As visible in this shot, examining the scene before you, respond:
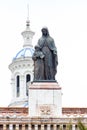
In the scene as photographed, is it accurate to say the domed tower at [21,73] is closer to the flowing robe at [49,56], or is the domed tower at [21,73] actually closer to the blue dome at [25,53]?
the blue dome at [25,53]

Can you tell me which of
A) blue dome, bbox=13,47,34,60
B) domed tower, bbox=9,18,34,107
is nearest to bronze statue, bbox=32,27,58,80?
domed tower, bbox=9,18,34,107

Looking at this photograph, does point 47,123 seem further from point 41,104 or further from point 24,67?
point 24,67

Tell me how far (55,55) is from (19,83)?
23.6 metres

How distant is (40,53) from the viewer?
32.6 metres

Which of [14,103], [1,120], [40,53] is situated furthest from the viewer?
[14,103]

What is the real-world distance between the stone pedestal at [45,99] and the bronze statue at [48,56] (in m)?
0.69

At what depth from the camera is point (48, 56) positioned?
1288 inches

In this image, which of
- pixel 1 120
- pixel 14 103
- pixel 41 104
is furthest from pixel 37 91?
pixel 14 103

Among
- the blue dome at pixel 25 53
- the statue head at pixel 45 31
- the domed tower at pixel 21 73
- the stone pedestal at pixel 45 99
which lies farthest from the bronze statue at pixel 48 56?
the blue dome at pixel 25 53

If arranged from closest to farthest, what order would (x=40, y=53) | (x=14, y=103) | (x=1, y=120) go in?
(x=1, y=120), (x=40, y=53), (x=14, y=103)

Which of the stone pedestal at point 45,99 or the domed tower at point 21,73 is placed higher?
the domed tower at point 21,73

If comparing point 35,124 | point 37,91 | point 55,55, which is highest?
point 55,55

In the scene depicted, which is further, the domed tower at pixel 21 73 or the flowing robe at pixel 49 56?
the domed tower at pixel 21 73

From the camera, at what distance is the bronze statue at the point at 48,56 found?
32.5 metres
